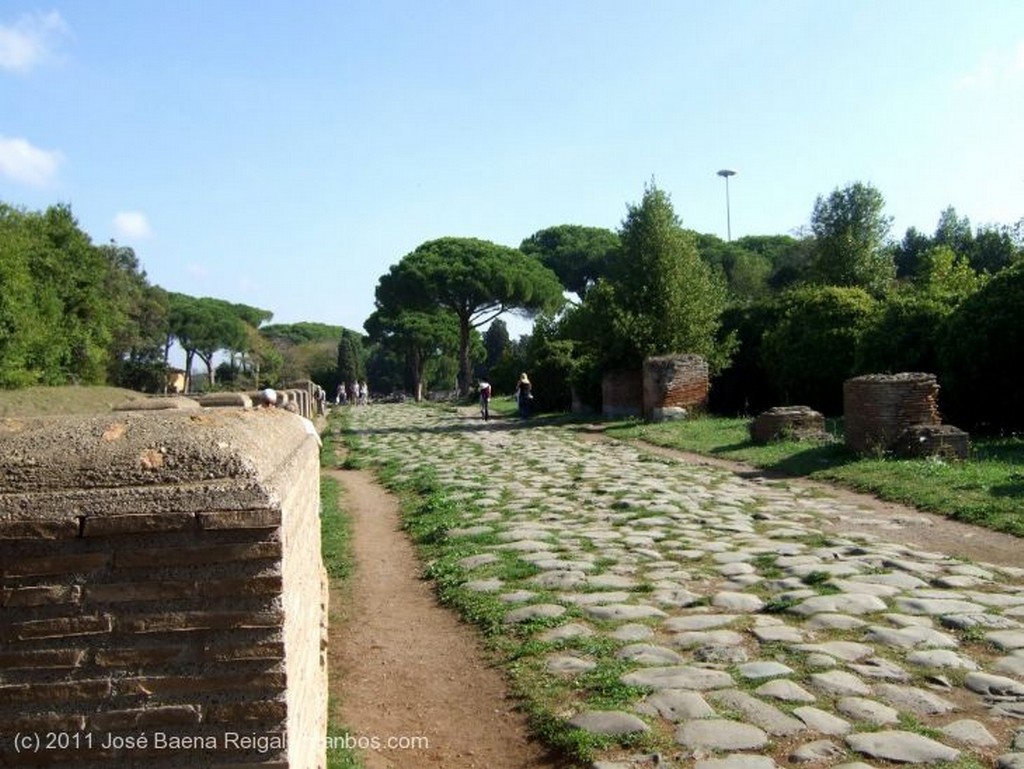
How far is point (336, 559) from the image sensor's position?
718 centimetres

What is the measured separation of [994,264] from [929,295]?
2615cm

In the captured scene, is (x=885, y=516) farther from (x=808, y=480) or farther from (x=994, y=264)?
(x=994, y=264)

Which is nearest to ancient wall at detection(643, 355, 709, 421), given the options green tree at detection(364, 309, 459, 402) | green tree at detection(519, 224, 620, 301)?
green tree at detection(364, 309, 459, 402)

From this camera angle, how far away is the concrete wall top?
2.16m

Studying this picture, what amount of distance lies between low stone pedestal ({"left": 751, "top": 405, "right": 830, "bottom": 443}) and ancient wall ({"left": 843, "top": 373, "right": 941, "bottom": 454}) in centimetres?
198

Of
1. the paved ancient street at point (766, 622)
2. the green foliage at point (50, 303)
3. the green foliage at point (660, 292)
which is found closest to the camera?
the paved ancient street at point (766, 622)

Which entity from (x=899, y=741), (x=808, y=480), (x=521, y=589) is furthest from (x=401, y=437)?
(x=899, y=741)

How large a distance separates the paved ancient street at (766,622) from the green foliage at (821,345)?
9970mm

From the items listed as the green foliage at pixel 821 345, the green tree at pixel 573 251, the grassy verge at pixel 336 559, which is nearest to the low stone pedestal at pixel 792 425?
the green foliage at pixel 821 345

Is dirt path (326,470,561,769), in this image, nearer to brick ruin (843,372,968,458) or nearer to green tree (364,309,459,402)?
brick ruin (843,372,968,458)

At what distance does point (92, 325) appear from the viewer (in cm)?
2952

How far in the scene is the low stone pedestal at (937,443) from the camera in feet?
34.4

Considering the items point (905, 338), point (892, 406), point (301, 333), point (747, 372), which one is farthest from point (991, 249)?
point (301, 333)

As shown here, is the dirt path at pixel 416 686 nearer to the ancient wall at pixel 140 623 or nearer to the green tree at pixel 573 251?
the ancient wall at pixel 140 623
